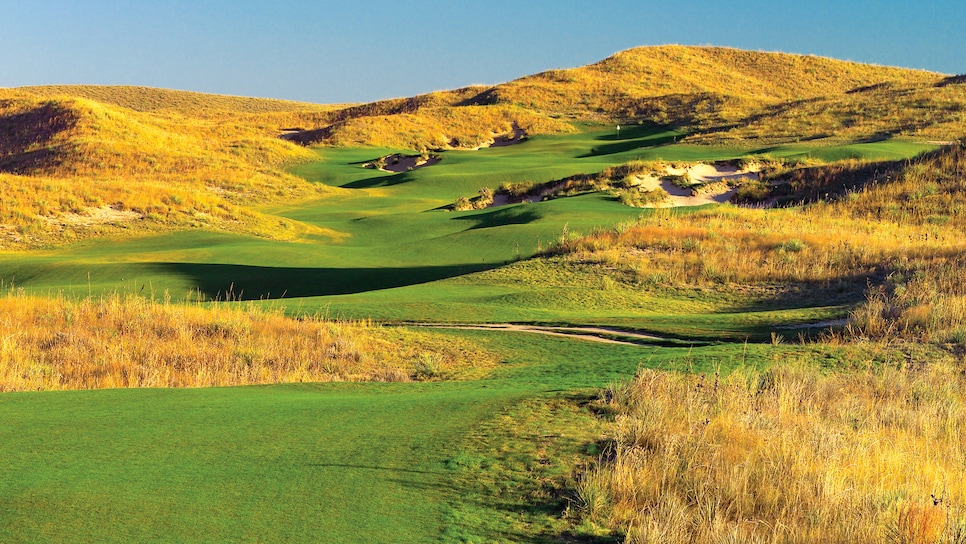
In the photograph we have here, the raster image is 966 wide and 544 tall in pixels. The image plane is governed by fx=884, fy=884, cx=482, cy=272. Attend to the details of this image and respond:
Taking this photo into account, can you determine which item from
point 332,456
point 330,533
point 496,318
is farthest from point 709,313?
point 330,533

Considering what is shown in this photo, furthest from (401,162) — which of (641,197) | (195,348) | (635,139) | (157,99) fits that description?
(157,99)

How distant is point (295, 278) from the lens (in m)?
21.8

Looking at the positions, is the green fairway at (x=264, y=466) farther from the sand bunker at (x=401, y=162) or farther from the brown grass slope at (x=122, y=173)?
the sand bunker at (x=401, y=162)

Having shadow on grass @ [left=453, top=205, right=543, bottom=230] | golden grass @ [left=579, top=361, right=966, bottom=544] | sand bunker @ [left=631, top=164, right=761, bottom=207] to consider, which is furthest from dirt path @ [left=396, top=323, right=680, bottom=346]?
sand bunker @ [left=631, top=164, right=761, bottom=207]

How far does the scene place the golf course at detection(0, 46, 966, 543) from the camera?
5.19 m

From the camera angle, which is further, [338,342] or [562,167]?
[562,167]

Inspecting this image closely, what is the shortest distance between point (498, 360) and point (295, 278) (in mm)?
10472

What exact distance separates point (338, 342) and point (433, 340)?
166 cm

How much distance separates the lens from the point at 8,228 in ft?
98.4

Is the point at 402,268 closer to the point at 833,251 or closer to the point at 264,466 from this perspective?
the point at 833,251

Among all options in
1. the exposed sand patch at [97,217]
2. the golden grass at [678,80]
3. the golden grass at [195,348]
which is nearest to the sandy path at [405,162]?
the golden grass at [678,80]

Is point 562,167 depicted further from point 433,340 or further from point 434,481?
point 434,481

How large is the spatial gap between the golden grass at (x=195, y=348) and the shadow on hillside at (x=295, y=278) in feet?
17.2

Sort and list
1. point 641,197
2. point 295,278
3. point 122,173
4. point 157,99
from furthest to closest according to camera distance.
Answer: point 157,99 → point 122,173 → point 641,197 → point 295,278
